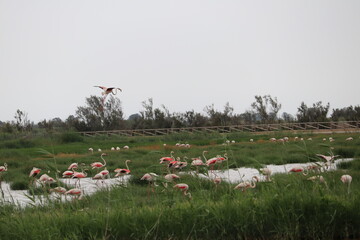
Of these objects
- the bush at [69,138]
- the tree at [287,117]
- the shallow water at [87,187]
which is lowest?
the shallow water at [87,187]

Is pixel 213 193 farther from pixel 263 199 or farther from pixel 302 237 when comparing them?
pixel 302 237

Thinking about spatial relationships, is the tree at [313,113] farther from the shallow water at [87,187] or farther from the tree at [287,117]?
the shallow water at [87,187]

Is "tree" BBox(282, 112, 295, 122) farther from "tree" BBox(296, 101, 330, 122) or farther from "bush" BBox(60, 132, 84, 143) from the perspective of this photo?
"bush" BBox(60, 132, 84, 143)

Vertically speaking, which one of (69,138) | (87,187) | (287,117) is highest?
(287,117)

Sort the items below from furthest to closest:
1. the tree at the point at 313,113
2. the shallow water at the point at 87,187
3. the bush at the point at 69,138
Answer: the tree at the point at 313,113 → the bush at the point at 69,138 → the shallow water at the point at 87,187

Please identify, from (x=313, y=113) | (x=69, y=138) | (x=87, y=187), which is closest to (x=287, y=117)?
(x=313, y=113)

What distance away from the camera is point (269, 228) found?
3531 mm

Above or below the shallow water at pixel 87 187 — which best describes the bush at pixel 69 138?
above

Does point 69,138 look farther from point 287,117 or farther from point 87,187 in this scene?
point 287,117

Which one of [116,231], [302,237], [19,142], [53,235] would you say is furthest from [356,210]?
[19,142]

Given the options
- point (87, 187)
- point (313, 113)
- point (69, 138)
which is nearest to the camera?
point (87, 187)

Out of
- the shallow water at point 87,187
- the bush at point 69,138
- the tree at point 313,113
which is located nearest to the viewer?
the shallow water at point 87,187

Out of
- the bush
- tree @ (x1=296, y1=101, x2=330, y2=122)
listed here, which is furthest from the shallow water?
tree @ (x1=296, y1=101, x2=330, y2=122)

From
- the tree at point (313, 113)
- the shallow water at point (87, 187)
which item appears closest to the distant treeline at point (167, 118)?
the tree at point (313, 113)
